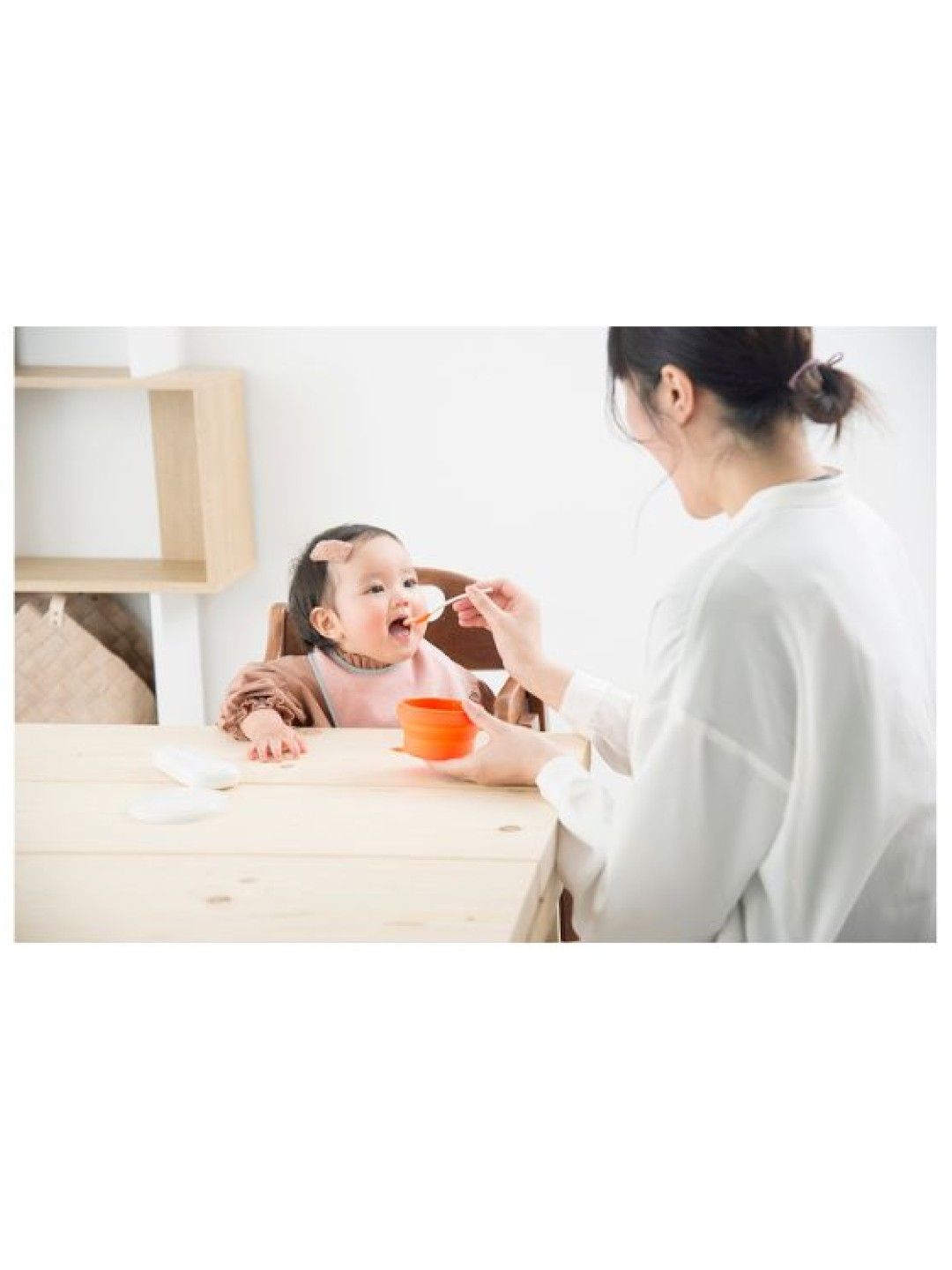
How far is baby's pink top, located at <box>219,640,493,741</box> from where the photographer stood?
1.54 metres

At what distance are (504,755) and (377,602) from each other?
198mm

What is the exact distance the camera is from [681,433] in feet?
A: 4.71

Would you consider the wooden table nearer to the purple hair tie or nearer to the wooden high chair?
the wooden high chair

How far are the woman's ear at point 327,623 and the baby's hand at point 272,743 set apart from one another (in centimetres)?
10

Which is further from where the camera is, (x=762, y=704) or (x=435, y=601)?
(x=435, y=601)

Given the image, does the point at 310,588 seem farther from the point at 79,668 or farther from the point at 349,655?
the point at 79,668

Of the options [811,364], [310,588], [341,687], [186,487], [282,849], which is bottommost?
[282,849]

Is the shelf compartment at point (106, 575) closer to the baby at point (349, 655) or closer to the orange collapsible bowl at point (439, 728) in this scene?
the baby at point (349, 655)

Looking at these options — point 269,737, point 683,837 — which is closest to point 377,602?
point 269,737

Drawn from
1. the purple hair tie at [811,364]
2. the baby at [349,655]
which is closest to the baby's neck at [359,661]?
the baby at [349,655]

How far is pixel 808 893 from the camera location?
1.36 meters

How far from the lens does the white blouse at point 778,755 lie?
4.40 feet

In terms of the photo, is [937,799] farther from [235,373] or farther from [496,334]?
[235,373]

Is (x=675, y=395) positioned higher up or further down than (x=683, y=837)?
higher up
